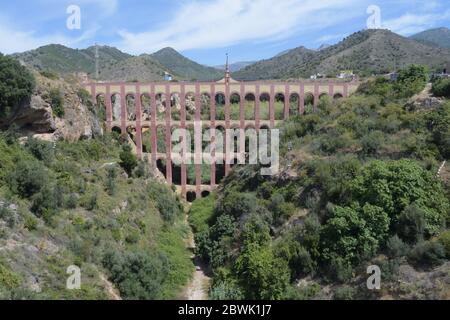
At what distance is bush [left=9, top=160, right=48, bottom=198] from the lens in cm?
2425

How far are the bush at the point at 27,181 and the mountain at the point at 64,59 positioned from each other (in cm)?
6773

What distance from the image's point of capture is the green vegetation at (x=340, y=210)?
21.8 m

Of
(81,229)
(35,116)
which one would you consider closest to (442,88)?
(81,229)

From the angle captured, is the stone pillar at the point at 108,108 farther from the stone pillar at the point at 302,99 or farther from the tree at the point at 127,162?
the stone pillar at the point at 302,99

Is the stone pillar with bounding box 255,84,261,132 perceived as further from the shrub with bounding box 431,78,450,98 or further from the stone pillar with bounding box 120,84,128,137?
the shrub with bounding box 431,78,450,98

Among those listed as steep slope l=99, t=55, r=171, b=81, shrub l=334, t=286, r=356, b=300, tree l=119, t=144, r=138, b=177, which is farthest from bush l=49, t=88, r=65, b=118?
steep slope l=99, t=55, r=171, b=81

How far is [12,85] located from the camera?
29.9m

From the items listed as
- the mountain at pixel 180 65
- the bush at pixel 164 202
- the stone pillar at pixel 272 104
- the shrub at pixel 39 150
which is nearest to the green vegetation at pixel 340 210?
the bush at pixel 164 202

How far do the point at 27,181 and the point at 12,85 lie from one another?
9.07 m

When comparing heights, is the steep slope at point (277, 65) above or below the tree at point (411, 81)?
above

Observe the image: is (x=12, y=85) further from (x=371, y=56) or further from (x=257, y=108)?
(x=371, y=56)

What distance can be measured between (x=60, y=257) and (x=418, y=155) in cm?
2189

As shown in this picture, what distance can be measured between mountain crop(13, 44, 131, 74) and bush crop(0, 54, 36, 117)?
195 ft

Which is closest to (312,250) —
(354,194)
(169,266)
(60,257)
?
(354,194)
